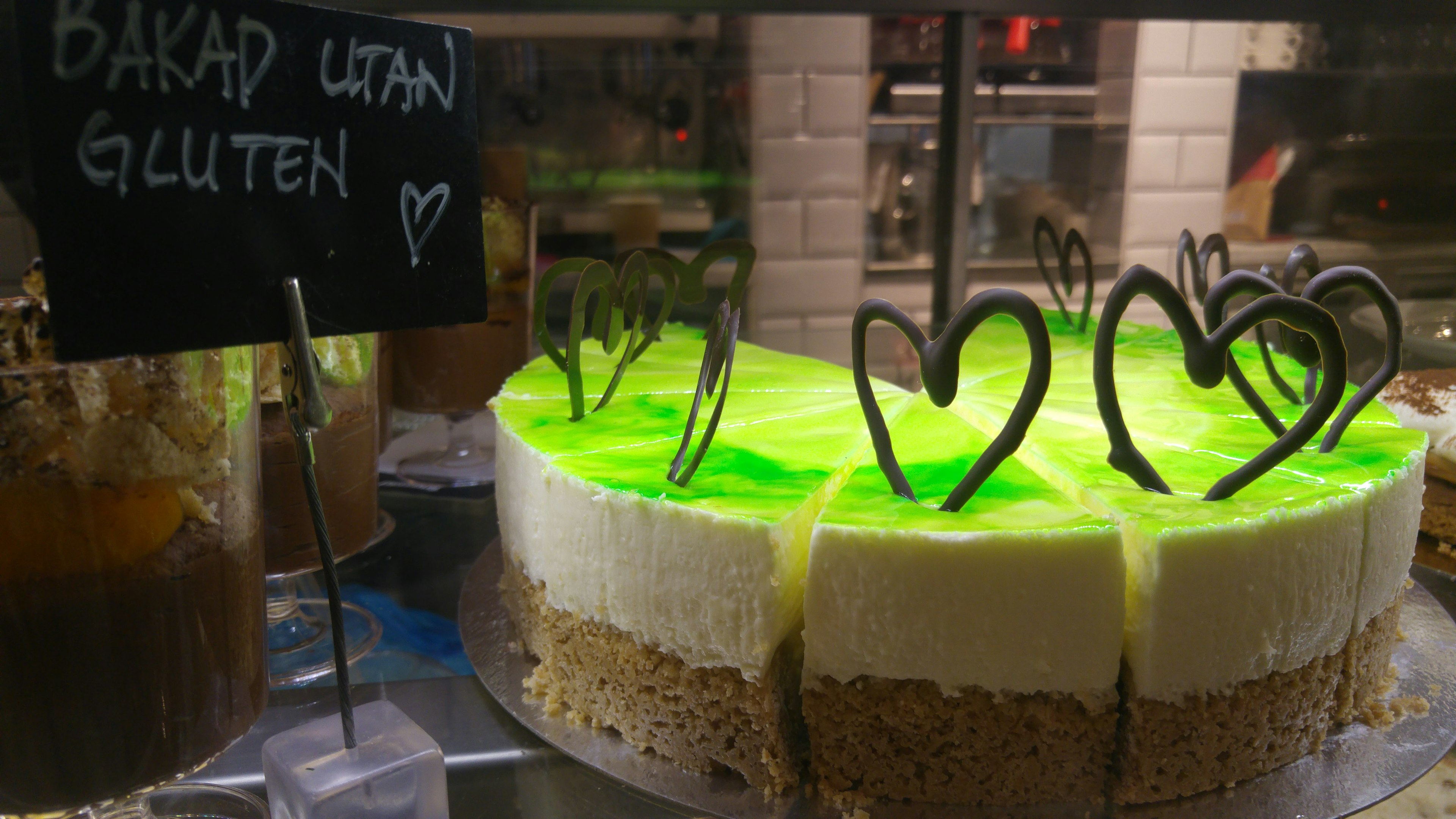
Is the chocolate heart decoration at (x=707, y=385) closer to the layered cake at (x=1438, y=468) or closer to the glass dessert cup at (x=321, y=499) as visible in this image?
the glass dessert cup at (x=321, y=499)

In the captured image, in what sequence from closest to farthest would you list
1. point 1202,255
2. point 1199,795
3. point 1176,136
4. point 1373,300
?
point 1199,795
point 1373,300
point 1202,255
point 1176,136

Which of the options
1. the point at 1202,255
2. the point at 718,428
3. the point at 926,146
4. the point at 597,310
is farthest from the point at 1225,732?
the point at 926,146

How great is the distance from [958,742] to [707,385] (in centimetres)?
50

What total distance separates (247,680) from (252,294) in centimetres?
38

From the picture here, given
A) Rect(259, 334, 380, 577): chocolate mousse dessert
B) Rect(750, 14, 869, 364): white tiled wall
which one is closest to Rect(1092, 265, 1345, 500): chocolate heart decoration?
Result: Rect(259, 334, 380, 577): chocolate mousse dessert

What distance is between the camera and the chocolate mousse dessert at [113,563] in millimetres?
763

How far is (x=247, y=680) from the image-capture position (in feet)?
3.11

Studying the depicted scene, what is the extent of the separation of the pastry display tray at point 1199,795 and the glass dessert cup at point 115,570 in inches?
16.2

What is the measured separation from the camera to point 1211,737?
3.49ft

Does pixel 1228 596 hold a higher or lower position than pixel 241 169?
lower

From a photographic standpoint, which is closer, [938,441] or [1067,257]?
[938,441]

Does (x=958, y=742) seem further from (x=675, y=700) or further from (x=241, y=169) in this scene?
(x=241, y=169)

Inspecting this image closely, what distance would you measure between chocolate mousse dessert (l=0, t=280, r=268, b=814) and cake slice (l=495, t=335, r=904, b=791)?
41 centimetres

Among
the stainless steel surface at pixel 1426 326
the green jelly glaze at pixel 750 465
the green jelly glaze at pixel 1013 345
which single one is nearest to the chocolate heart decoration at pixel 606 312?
the green jelly glaze at pixel 750 465
